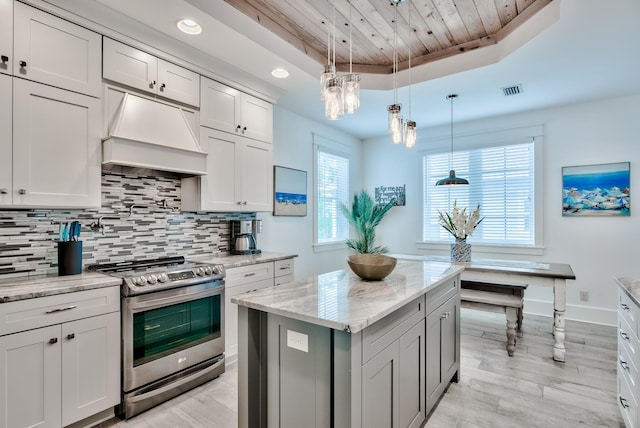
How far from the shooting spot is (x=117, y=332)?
214cm

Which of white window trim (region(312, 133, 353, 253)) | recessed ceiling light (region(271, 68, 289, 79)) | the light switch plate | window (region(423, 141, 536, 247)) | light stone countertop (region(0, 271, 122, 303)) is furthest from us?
white window trim (region(312, 133, 353, 253))

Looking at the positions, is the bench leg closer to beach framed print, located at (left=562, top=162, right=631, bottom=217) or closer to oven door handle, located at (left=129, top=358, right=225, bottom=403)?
beach framed print, located at (left=562, top=162, right=631, bottom=217)

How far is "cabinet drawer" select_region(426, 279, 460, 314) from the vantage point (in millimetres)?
2074

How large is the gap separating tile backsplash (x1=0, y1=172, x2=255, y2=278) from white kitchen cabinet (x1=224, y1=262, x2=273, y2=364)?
62cm

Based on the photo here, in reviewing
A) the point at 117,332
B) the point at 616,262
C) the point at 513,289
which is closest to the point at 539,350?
the point at 513,289

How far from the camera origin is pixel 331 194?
531 cm

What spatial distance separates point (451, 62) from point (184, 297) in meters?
3.24

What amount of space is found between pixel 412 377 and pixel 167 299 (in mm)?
1746

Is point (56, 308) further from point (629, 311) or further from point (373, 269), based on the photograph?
point (629, 311)

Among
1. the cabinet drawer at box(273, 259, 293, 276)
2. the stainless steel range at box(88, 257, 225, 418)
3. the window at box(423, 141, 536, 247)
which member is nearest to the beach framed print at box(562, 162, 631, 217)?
the window at box(423, 141, 536, 247)

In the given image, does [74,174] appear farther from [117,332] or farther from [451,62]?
[451,62]

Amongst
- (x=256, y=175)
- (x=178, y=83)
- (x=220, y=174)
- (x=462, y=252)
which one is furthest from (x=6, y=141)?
(x=462, y=252)

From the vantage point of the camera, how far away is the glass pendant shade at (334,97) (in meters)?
1.64

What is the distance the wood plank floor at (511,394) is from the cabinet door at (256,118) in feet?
Answer: 7.56
